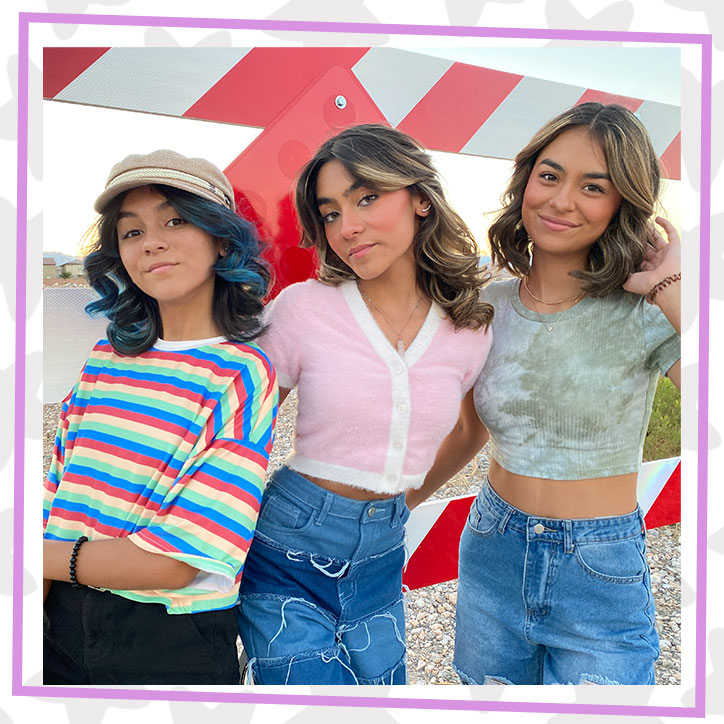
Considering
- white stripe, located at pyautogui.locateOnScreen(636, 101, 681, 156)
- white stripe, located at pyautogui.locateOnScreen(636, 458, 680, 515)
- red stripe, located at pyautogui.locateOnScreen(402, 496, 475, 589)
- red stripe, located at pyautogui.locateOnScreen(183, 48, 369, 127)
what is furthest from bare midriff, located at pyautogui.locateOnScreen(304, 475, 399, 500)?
white stripe, located at pyautogui.locateOnScreen(636, 458, 680, 515)

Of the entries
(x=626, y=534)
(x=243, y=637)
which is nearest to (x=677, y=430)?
(x=626, y=534)

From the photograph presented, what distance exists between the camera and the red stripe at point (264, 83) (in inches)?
56.1

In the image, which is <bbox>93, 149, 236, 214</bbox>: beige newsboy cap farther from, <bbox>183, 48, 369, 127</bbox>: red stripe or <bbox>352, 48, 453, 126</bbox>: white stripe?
<bbox>352, 48, 453, 126</bbox>: white stripe

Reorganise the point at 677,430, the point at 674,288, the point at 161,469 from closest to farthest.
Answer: the point at 161,469
the point at 674,288
the point at 677,430

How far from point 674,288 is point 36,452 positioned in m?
1.42

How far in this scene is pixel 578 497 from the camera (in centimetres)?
143

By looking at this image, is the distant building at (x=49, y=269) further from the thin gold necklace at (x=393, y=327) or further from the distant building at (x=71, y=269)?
the thin gold necklace at (x=393, y=327)

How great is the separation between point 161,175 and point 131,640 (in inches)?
37.7

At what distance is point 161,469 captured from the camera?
121 cm

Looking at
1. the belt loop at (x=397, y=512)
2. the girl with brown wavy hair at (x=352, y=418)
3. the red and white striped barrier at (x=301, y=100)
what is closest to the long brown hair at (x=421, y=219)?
the girl with brown wavy hair at (x=352, y=418)

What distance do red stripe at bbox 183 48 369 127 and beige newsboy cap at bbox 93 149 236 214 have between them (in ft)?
A: 0.87

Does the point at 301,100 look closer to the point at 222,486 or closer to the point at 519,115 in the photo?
the point at 519,115

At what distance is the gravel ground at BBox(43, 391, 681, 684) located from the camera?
7.56ft

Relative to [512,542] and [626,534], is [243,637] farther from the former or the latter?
[626,534]
